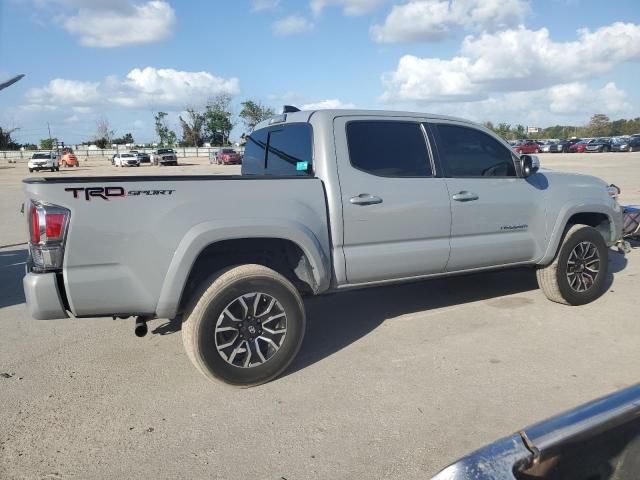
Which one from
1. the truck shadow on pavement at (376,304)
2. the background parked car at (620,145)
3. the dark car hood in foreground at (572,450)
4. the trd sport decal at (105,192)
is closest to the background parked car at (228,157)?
the background parked car at (620,145)

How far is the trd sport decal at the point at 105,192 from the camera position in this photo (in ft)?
9.65

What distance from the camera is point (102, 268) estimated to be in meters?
3.06

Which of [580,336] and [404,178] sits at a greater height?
[404,178]

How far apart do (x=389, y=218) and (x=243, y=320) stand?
1.37m

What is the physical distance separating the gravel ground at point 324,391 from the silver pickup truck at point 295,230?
0.39m

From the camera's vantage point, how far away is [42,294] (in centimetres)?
296

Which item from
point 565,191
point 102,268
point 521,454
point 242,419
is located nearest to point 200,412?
point 242,419

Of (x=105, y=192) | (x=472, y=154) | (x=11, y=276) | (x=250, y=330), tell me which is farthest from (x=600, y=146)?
(x=105, y=192)

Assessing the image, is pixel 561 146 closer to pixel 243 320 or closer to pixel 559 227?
pixel 559 227

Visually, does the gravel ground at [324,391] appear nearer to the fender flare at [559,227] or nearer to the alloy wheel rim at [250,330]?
the alloy wheel rim at [250,330]

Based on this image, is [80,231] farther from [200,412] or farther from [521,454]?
[521,454]

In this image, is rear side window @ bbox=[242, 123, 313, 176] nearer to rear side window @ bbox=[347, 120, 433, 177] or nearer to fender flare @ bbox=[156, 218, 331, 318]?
rear side window @ bbox=[347, 120, 433, 177]

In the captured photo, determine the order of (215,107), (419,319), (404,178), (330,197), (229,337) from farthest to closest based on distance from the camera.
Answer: (215,107), (419,319), (404,178), (330,197), (229,337)

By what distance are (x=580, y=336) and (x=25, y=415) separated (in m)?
4.27
